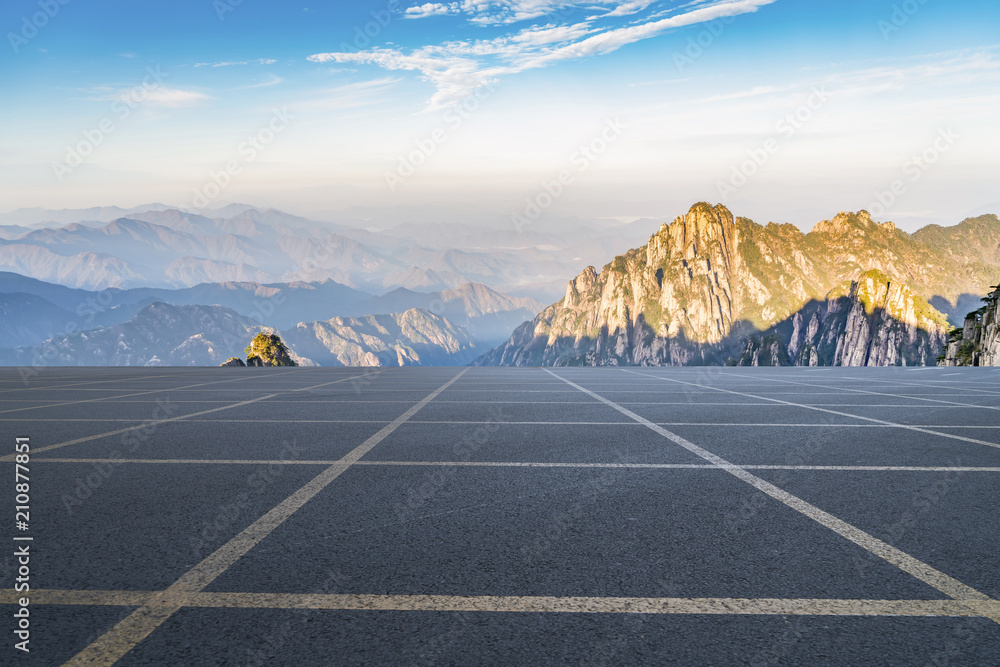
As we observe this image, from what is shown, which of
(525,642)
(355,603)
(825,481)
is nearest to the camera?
(525,642)

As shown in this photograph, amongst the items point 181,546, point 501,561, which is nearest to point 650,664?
point 501,561

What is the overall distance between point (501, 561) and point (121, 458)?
5.36m

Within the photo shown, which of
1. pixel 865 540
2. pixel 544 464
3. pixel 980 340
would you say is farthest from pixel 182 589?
pixel 980 340

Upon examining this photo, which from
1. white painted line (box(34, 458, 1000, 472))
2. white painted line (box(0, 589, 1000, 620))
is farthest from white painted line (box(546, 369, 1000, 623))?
white painted line (box(34, 458, 1000, 472))

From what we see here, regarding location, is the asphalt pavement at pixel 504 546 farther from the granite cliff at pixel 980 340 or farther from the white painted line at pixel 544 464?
the granite cliff at pixel 980 340

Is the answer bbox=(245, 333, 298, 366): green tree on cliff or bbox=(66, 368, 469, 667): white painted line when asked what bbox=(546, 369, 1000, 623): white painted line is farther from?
bbox=(245, 333, 298, 366): green tree on cliff

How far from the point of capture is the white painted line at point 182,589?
2770 millimetres

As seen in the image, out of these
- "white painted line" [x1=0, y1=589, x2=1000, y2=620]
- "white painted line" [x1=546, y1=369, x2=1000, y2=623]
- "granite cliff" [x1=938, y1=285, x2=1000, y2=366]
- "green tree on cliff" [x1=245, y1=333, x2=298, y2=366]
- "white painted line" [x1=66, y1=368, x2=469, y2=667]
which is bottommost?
"green tree on cliff" [x1=245, y1=333, x2=298, y2=366]

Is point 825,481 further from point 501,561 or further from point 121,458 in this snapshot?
point 121,458

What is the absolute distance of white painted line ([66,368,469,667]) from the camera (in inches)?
109

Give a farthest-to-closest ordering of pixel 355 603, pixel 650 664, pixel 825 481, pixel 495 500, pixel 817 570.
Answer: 1. pixel 825 481
2. pixel 495 500
3. pixel 817 570
4. pixel 355 603
5. pixel 650 664

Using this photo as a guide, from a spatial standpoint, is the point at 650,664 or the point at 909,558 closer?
the point at 650,664

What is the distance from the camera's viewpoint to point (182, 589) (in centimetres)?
340

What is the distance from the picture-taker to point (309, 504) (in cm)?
511
